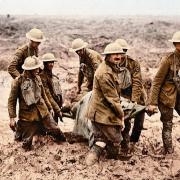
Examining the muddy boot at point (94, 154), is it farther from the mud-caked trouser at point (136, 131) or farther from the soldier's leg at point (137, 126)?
the soldier's leg at point (137, 126)

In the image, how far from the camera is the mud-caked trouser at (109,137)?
6406 mm

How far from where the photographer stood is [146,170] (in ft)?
21.1

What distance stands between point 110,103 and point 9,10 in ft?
349

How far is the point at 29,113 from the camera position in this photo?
705 centimetres

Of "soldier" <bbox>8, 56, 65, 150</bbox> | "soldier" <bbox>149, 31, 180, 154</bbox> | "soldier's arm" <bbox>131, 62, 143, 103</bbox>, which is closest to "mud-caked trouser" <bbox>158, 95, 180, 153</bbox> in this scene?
"soldier" <bbox>149, 31, 180, 154</bbox>

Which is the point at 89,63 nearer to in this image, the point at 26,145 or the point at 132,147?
the point at 132,147

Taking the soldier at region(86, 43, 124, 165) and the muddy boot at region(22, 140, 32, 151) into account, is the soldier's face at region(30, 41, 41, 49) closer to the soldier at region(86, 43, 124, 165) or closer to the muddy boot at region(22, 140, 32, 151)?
the muddy boot at region(22, 140, 32, 151)

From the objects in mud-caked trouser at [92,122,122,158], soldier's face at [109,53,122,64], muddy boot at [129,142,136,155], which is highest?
soldier's face at [109,53,122,64]

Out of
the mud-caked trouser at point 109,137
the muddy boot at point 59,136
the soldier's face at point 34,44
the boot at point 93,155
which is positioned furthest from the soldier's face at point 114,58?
the soldier's face at point 34,44

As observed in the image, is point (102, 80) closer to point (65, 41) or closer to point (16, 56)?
point (16, 56)

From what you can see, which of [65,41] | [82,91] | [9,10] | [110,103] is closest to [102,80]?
[110,103]

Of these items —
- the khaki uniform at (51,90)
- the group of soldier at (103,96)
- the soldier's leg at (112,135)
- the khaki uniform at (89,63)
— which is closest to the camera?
the group of soldier at (103,96)

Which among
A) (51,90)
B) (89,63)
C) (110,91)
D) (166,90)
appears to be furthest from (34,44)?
(166,90)

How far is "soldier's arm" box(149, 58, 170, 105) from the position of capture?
6809 mm
